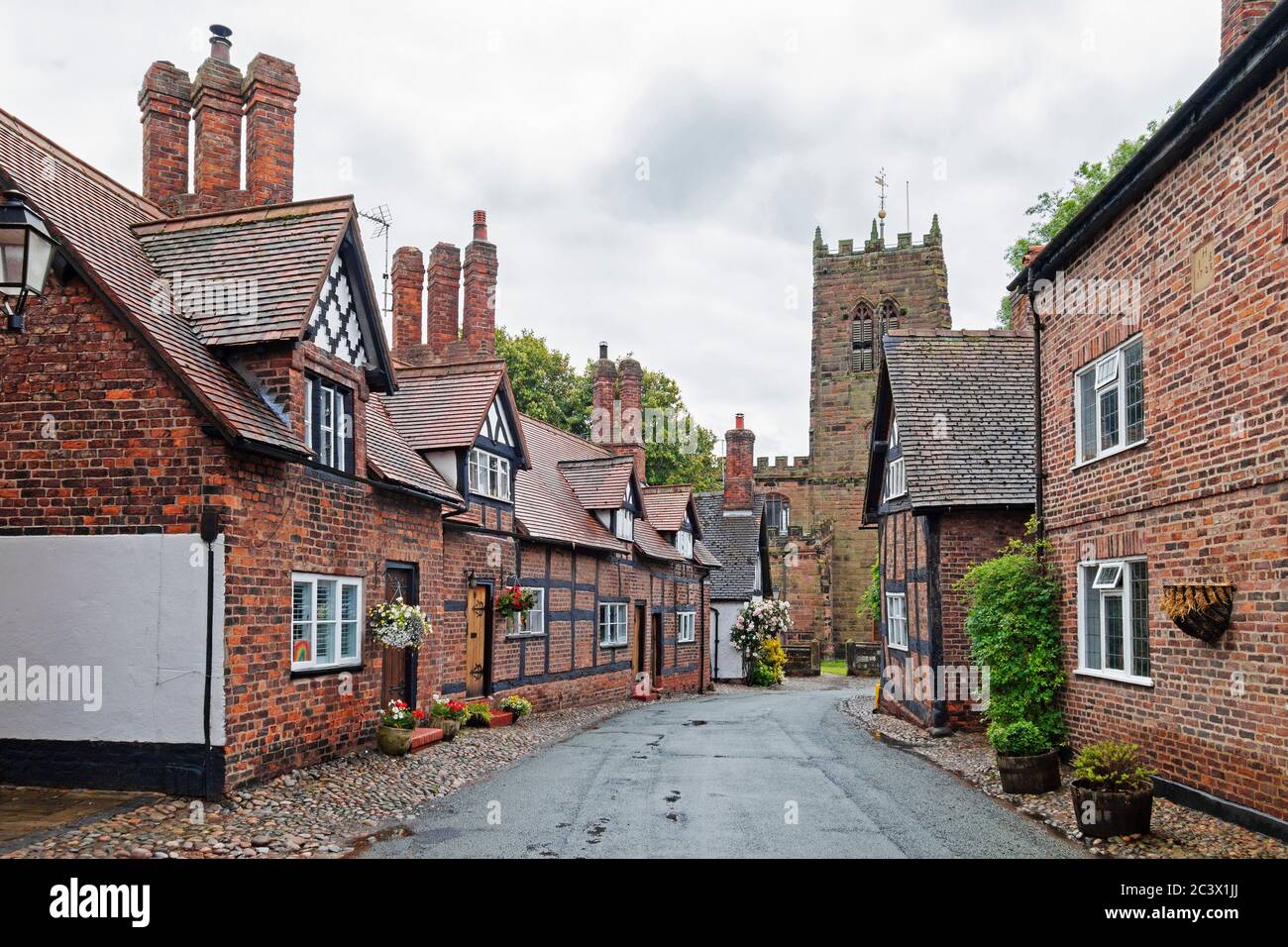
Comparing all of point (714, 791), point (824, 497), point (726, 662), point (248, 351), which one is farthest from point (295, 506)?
point (824, 497)

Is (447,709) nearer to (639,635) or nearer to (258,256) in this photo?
(258,256)

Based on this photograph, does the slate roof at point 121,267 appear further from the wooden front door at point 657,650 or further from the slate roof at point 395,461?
the wooden front door at point 657,650

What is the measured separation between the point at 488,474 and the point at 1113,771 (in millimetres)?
13129

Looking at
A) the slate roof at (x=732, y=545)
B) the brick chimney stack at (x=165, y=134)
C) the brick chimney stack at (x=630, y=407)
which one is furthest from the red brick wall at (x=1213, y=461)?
the slate roof at (x=732, y=545)

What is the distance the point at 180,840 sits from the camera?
28.3 feet

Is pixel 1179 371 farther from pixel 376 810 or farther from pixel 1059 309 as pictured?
pixel 376 810

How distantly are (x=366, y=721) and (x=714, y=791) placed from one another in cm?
504

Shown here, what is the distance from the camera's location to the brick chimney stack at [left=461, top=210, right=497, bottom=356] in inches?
905

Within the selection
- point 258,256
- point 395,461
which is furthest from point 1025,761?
point 258,256

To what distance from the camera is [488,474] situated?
1986 cm

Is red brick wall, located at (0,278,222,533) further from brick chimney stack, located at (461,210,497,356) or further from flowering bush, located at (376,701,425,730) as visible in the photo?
brick chimney stack, located at (461,210,497,356)

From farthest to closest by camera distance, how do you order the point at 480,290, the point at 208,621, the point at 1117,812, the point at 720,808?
the point at 480,290, the point at 720,808, the point at 208,621, the point at 1117,812

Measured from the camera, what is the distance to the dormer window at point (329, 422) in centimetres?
1263

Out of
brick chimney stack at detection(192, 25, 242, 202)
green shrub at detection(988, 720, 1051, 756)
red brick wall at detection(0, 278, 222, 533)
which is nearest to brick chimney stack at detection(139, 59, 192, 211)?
brick chimney stack at detection(192, 25, 242, 202)
